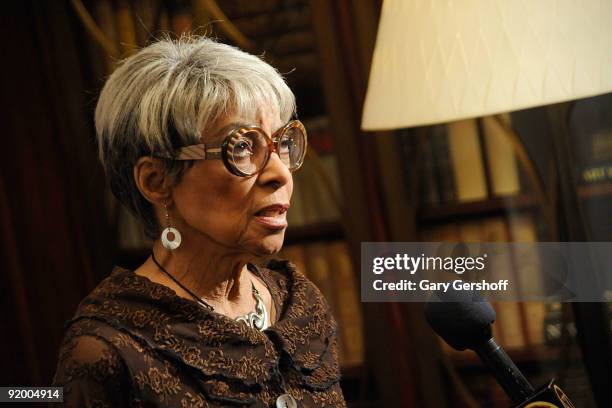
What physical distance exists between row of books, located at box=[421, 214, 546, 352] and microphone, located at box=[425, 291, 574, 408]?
1085mm

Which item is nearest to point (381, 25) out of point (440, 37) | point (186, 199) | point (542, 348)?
point (440, 37)

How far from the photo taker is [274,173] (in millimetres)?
1283

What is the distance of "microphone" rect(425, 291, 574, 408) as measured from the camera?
3.44ft

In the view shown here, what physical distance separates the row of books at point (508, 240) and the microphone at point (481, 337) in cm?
109

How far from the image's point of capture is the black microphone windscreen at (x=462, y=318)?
3.74 feet

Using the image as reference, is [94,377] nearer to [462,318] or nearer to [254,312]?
[254,312]

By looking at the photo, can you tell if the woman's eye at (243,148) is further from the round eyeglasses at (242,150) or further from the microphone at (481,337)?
the microphone at (481,337)

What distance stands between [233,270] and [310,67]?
116cm

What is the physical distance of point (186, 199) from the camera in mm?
1298

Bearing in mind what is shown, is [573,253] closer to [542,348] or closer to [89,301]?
[542,348]

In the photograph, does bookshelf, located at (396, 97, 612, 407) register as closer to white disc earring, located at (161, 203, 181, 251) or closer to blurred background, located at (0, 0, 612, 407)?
blurred background, located at (0, 0, 612, 407)

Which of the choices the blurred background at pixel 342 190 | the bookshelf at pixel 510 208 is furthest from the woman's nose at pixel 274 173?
the bookshelf at pixel 510 208

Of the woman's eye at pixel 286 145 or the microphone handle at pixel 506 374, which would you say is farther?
the woman's eye at pixel 286 145

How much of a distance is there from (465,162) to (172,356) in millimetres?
1268
